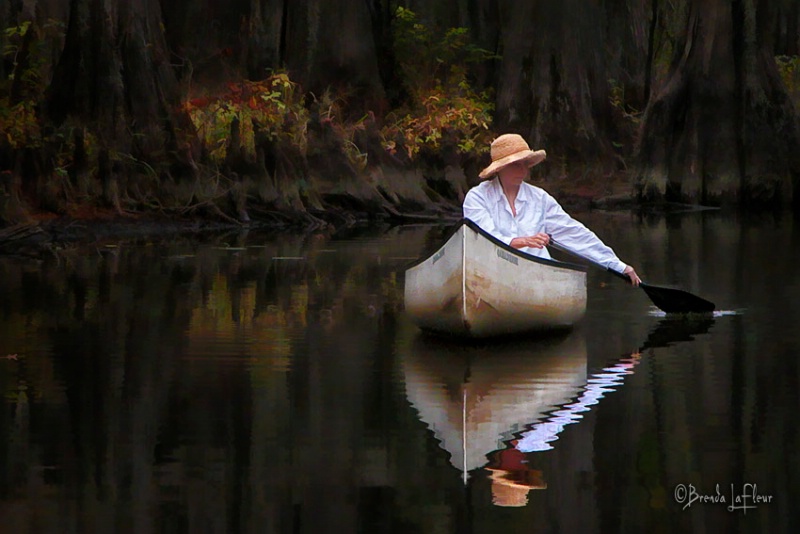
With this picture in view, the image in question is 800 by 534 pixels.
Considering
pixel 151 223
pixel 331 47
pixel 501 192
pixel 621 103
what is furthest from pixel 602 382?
pixel 621 103

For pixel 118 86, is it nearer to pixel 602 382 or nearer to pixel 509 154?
pixel 509 154

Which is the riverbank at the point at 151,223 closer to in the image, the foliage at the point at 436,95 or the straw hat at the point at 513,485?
the foliage at the point at 436,95

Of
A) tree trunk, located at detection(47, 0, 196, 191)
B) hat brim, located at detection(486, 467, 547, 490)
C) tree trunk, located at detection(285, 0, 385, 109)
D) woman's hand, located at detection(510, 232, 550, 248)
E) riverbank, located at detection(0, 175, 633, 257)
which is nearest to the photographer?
hat brim, located at detection(486, 467, 547, 490)

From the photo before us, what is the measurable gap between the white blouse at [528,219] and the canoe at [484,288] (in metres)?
0.36

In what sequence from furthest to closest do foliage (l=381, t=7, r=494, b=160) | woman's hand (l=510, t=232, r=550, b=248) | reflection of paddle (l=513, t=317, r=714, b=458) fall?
foliage (l=381, t=7, r=494, b=160)
woman's hand (l=510, t=232, r=550, b=248)
reflection of paddle (l=513, t=317, r=714, b=458)

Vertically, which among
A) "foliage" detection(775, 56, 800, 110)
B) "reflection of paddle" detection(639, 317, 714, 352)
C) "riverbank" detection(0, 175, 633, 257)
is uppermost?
"foliage" detection(775, 56, 800, 110)

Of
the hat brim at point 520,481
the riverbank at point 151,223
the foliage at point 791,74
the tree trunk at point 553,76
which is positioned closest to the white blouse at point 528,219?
the hat brim at point 520,481

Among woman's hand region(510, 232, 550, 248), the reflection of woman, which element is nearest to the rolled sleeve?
woman's hand region(510, 232, 550, 248)

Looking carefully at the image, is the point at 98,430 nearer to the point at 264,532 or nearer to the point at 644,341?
the point at 264,532

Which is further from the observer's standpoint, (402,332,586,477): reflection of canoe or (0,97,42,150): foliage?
(0,97,42,150): foliage

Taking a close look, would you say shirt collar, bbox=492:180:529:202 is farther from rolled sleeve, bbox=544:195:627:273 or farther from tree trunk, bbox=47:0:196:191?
tree trunk, bbox=47:0:196:191

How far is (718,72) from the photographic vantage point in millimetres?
33438

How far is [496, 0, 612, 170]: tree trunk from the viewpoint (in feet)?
123

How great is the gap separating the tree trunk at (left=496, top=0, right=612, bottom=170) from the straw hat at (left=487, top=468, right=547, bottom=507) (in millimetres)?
29450
